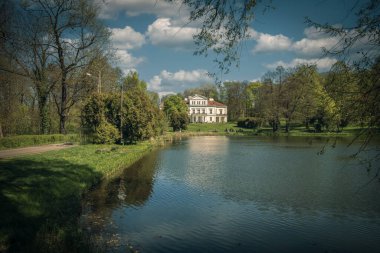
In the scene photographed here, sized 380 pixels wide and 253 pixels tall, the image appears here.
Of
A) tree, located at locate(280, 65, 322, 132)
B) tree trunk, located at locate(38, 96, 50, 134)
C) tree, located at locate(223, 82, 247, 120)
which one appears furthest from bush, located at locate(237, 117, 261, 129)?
tree trunk, located at locate(38, 96, 50, 134)

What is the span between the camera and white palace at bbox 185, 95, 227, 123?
127875 mm

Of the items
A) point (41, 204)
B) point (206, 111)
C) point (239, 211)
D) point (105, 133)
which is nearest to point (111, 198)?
point (41, 204)

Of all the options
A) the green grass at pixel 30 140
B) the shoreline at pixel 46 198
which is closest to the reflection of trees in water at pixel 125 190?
the shoreline at pixel 46 198

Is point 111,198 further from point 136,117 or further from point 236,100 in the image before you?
point 236,100

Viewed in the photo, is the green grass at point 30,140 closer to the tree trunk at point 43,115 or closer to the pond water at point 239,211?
the tree trunk at point 43,115

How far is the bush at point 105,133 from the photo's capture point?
40.6 meters

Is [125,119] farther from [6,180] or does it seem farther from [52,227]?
[52,227]

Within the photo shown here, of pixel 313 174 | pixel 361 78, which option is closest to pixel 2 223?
pixel 361 78

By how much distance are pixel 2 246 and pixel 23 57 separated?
1425 inches

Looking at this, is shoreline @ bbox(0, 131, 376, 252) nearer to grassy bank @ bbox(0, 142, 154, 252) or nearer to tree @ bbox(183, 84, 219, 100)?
grassy bank @ bbox(0, 142, 154, 252)

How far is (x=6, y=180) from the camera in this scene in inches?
627

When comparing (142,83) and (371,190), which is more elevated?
(142,83)

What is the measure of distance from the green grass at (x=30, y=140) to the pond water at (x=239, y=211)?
14.0 meters

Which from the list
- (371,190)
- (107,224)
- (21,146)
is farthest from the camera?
(21,146)
